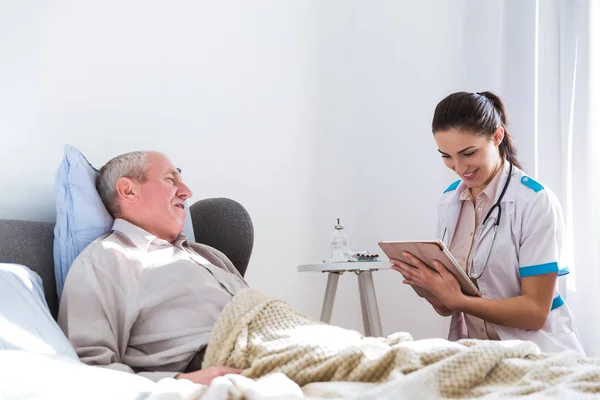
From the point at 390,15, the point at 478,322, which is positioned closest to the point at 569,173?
the point at 478,322

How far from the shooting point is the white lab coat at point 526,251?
2.06 metres

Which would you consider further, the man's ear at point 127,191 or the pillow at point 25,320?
the man's ear at point 127,191

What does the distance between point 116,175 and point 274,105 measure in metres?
1.18

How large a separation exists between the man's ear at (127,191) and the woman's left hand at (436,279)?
838mm

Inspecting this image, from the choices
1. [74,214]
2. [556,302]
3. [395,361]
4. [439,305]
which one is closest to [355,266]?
[439,305]

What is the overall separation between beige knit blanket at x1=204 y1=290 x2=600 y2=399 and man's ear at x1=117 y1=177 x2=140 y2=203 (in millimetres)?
623

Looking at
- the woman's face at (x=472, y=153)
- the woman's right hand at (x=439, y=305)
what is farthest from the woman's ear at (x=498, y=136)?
the woman's right hand at (x=439, y=305)

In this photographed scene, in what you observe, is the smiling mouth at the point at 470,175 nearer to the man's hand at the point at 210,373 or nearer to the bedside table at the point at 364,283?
the bedside table at the point at 364,283

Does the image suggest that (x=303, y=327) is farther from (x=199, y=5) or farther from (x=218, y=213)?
(x=199, y=5)

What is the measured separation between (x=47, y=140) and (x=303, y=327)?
1115 mm

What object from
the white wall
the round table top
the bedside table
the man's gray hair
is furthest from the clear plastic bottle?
the man's gray hair

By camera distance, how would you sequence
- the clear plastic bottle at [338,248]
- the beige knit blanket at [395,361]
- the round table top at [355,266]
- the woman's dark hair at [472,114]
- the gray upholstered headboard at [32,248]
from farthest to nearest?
the clear plastic bottle at [338,248] < the round table top at [355,266] < the woman's dark hair at [472,114] < the gray upholstered headboard at [32,248] < the beige knit blanket at [395,361]

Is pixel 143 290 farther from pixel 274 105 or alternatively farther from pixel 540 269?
pixel 274 105

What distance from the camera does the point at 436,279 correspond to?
209 cm
